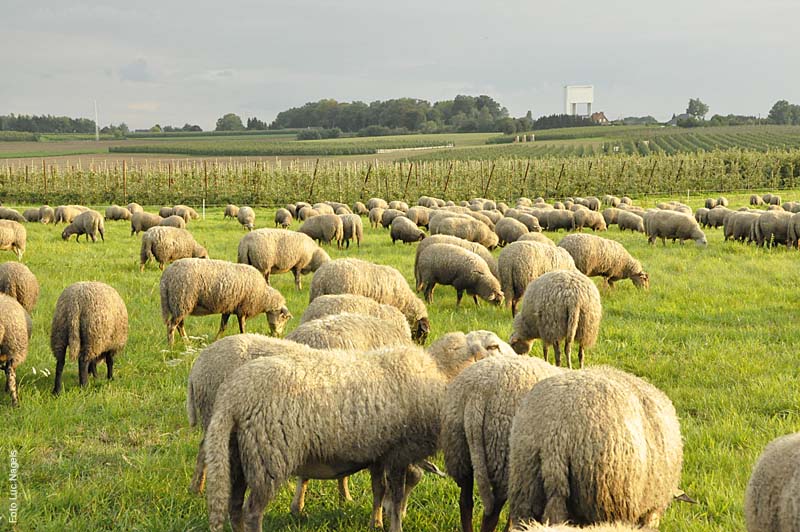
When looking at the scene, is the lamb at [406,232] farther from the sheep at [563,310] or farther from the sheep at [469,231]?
the sheep at [563,310]

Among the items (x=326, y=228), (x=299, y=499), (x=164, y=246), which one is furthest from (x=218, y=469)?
(x=326, y=228)

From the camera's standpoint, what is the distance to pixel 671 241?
22.5 meters

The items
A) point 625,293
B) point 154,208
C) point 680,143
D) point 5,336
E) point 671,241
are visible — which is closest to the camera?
point 5,336

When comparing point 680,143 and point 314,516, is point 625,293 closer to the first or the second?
point 314,516

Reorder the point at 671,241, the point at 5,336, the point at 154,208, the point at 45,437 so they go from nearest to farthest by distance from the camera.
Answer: the point at 45,437 → the point at 5,336 → the point at 671,241 → the point at 154,208

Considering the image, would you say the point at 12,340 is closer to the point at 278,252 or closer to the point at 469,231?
the point at 278,252

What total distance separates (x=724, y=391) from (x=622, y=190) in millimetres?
37650

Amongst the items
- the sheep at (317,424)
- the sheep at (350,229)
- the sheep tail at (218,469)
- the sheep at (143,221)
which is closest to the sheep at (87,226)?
the sheep at (143,221)

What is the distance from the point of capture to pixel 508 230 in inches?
744

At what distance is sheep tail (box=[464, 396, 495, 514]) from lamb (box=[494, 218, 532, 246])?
14.9 m

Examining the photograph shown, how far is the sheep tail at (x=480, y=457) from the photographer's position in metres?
3.94

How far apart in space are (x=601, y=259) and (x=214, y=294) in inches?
289

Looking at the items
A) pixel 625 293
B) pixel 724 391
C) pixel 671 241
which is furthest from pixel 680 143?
pixel 724 391

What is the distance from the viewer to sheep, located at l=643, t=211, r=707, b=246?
1989cm
